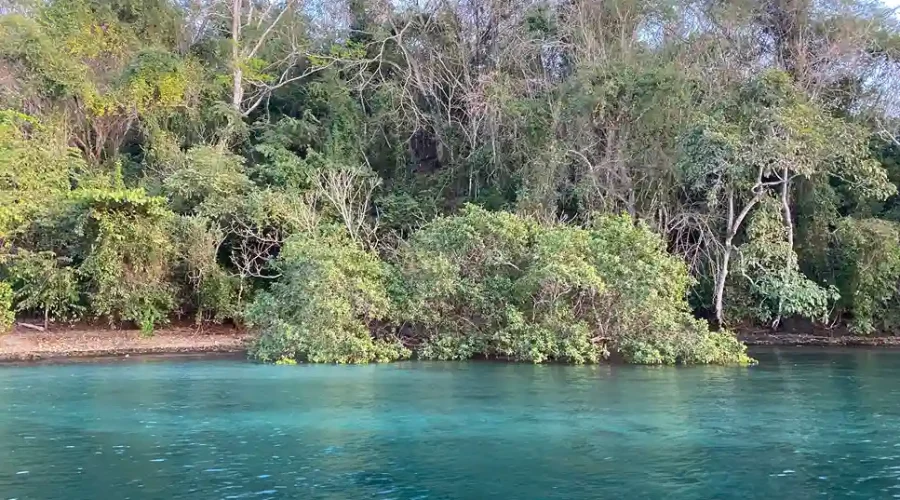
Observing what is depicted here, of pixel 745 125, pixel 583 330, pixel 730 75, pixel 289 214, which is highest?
pixel 730 75

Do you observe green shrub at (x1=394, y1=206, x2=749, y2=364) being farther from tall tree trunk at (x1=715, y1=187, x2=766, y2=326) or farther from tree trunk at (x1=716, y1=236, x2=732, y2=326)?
tall tree trunk at (x1=715, y1=187, x2=766, y2=326)

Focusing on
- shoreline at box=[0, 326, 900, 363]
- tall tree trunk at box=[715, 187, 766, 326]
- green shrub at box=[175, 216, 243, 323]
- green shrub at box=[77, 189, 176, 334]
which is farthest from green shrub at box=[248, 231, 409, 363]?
tall tree trunk at box=[715, 187, 766, 326]

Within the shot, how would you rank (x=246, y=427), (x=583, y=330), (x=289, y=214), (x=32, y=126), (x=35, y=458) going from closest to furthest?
(x=35, y=458), (x=246, y=427), (x=583, y=330), (x=289, y=214), (x=32, y=126)

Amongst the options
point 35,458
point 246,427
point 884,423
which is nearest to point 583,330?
point 884,423

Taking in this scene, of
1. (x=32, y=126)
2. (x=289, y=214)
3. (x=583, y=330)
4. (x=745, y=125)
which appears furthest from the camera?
(x=32, y=126)

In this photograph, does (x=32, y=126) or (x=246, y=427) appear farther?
(x=32, y=126)

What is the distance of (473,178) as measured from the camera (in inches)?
1179

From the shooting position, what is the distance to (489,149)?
2916cm

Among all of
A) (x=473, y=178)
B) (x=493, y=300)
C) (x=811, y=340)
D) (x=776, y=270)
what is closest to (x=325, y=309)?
(x=493, y=300)

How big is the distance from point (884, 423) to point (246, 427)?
9.90 meters

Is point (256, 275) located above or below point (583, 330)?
above

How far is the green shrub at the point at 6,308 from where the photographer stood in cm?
2391

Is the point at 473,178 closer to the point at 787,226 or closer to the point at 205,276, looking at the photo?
the point at 205,276

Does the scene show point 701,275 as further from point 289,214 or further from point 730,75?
point 289,214
